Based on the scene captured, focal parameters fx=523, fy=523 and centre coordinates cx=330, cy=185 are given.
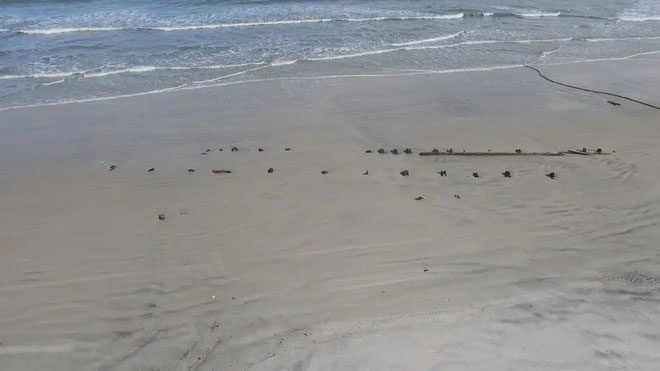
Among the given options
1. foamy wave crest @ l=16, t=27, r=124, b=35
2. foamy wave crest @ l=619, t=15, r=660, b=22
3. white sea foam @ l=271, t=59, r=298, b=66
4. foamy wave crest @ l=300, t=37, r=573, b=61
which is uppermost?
foamy wave crest @ l=619, t=15, r=660, b=22

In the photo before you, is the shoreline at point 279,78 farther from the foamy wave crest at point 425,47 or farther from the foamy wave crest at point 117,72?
the foamy wave crest at point 425,47

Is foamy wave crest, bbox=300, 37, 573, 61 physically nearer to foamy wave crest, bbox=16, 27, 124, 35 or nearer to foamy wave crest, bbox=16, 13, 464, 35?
foamy wave crest, bbox=16, 13, 464, 35

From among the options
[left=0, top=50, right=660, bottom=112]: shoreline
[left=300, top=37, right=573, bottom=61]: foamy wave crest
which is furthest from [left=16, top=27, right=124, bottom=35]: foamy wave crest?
[left=300, top=37, right=573, bottom=61]: foamy wave crest

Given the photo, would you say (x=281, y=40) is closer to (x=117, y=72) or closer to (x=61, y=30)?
(x=117, y=72)

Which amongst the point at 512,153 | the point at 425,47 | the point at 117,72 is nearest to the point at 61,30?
the point at 117,72

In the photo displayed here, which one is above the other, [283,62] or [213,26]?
[213,26]

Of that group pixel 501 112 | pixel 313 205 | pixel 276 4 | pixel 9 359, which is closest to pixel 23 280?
pixel 9 359
